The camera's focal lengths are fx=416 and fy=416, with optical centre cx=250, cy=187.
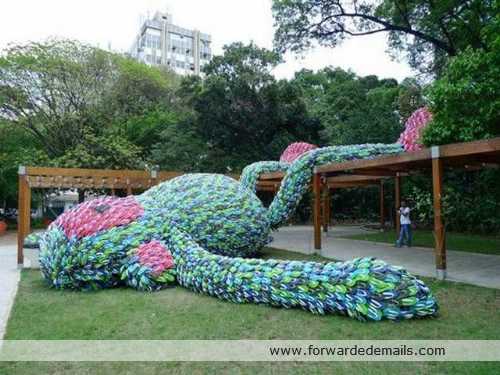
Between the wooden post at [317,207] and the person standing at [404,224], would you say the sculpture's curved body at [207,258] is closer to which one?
the wooden post at [317,207]

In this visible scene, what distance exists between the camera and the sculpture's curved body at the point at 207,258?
184 inches

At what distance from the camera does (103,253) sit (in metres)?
6.48

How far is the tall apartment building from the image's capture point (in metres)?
71.2

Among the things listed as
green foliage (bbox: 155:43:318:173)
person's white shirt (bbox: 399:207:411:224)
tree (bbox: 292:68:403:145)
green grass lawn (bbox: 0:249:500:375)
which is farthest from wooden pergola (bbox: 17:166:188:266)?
tree (bbox: 292:68:403:145)

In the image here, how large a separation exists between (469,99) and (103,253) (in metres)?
6.78

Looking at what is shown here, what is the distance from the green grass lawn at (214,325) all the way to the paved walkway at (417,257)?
1.07 m

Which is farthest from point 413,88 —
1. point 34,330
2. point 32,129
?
point 32,129

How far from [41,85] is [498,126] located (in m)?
20.8

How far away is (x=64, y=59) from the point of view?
21.6 metres

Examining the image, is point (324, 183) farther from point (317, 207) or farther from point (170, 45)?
point (170, 45)

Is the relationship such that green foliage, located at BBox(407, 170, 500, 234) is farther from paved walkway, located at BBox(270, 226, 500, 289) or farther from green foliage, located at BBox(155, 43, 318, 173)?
green foliage, located at BBox(155, 43, 318, 173)

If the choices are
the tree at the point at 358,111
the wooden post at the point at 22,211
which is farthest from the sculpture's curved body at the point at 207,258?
the tree at the point at 358,111

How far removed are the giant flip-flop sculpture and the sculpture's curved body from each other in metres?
0.01

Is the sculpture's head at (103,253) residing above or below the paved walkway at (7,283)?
above
